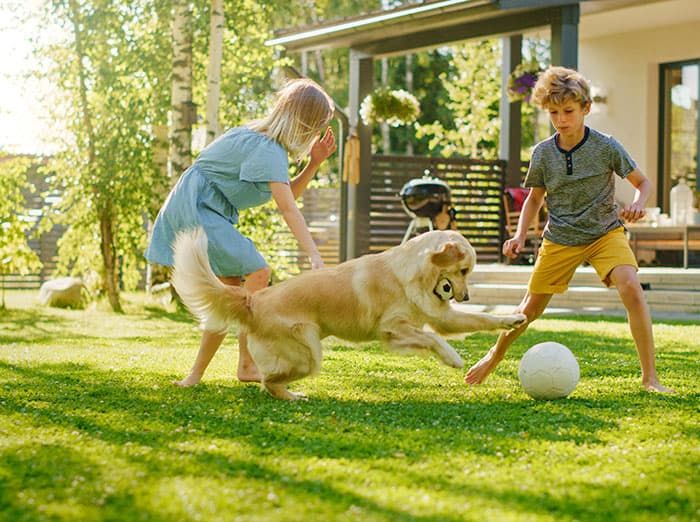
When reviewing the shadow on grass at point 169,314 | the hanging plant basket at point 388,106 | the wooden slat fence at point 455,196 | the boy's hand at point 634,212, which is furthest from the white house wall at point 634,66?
the boy's hand at point 634,212

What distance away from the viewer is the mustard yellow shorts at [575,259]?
5.15 metres

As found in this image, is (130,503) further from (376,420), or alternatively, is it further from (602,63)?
(602,63)

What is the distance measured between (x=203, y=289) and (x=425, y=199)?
896cm

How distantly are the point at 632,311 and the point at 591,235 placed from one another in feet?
1.55

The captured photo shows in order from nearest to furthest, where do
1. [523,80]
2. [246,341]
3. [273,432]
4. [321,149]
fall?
[273,432] < [246,341] < [321,149] < [523,80]

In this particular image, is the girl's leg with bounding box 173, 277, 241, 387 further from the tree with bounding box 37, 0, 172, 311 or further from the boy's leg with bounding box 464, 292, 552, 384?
the tree with bounding box 37, 0, 172, 311

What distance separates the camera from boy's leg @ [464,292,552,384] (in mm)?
5383

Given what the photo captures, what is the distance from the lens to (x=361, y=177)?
1491 cm

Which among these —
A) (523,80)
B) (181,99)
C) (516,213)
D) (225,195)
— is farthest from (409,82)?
(225,195)

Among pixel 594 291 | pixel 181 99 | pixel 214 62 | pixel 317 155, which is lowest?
pixel 594 291

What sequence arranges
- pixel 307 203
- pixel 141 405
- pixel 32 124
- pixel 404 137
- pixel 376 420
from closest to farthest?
pixel 376 420, pixel 141 405, pixel 32 124, pixel 307 203, pixel 404 137

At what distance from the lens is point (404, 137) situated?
3591cm

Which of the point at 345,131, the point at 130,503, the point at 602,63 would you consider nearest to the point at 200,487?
the point at 130,503

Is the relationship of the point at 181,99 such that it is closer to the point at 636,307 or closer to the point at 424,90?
the point at 636,307
